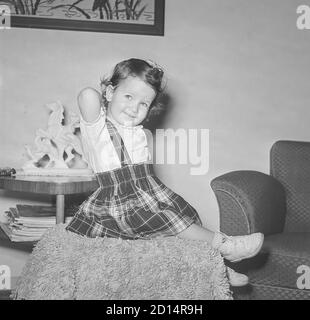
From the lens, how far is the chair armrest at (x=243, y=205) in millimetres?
1921

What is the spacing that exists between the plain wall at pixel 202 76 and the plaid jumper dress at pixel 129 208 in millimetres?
835

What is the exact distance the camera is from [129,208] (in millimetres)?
1565

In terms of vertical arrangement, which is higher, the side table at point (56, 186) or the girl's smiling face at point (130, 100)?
the girl's smiling face at point (130, 100)

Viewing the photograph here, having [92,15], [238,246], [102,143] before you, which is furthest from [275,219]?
[92,15]

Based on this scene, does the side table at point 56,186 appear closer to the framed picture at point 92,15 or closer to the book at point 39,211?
the book at point 39,211

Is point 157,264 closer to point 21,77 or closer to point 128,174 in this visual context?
point 128,174

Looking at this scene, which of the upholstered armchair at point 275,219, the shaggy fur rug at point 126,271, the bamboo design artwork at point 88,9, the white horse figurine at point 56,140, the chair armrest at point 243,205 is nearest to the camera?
the shaggy fur rug at point 126,271

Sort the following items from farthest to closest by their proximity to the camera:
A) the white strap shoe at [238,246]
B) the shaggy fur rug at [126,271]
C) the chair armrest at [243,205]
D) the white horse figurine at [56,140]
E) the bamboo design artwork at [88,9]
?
the bamboo design artwork at [88,9]
the white horse figurine at [56,140]
the chair armrest at [243,205]
the white strap shoe at [238,246]
the shaggy fur rug at [126,271]

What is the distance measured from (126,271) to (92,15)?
134 centimetres

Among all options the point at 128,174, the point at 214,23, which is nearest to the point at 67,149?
the point at 128,174

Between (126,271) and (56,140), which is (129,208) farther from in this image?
(56,140)

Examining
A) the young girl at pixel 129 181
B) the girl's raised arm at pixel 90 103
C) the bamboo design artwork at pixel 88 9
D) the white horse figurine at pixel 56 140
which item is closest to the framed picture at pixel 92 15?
the bamboo design artwork at pixel 88 9

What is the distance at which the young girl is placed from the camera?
5.13 ft

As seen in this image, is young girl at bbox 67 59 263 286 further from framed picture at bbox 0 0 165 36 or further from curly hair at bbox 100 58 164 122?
framed picture at bbox 0 0 165 36
